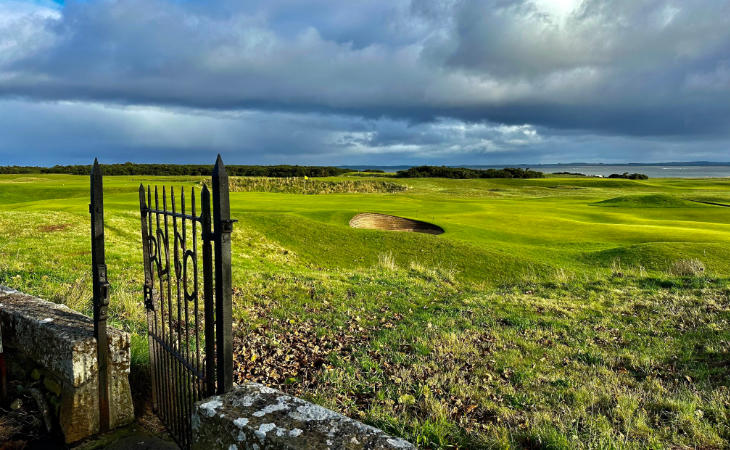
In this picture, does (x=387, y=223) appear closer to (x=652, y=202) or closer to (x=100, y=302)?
(x=100, y=302)

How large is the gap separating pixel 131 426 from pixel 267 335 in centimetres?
351

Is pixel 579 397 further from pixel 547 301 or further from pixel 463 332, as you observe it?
pixel 547 301

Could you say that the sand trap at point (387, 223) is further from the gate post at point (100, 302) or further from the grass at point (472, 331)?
the gate post at point (100, 302)

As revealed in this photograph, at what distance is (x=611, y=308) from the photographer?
11.1 meters

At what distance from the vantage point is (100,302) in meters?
4.55

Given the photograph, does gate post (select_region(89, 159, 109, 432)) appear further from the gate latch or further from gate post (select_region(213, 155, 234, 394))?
gate post (select_region(213, 155, 234, 394))

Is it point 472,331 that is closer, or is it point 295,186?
point 472,331

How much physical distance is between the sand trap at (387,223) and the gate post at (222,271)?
1006 inches

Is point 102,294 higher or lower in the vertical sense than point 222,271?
lower

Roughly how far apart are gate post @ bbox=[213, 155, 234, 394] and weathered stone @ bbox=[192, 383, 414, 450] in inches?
9.1

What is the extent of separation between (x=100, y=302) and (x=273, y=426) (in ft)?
8.13

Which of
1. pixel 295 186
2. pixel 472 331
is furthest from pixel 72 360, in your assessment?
pixel 295 186

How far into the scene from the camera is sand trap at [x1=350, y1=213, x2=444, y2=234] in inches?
1171

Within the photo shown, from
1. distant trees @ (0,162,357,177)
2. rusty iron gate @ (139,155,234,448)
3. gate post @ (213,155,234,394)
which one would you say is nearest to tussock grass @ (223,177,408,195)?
distant trees @ (0,162,357,177)
